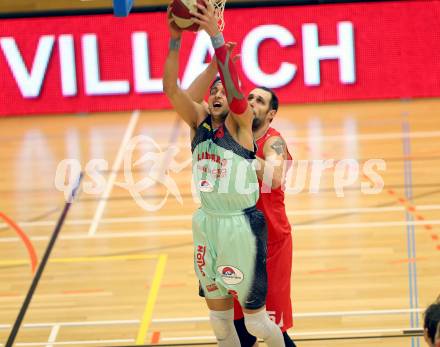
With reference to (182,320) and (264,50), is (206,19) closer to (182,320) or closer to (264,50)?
(182,320)

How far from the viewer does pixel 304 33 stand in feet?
46.7

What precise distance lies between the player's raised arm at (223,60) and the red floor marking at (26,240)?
4.34 m

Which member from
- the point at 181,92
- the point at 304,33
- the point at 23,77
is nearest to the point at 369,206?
the point at 304,33

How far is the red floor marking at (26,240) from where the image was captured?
32.7 feet

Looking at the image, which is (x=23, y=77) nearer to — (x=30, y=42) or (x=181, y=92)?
(x=30, y=42)

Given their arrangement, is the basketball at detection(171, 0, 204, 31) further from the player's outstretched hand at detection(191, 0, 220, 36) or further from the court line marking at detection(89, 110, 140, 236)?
the court line marking at detection(89, 110, 140, 236)

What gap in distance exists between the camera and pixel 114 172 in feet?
41.0

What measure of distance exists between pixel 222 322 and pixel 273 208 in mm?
867

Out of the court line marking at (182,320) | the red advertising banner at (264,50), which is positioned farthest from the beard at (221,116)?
the red advertising banner at (264,50)

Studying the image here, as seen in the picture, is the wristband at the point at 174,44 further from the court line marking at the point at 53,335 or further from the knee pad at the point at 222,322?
the court line marking at the point at 53,335

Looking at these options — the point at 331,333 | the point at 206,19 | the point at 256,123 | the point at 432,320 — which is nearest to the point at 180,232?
the point at 331,333

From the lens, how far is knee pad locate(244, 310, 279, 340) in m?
6.58

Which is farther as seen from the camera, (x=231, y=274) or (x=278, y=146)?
(x=278, y=146)

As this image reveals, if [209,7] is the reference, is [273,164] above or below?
below
